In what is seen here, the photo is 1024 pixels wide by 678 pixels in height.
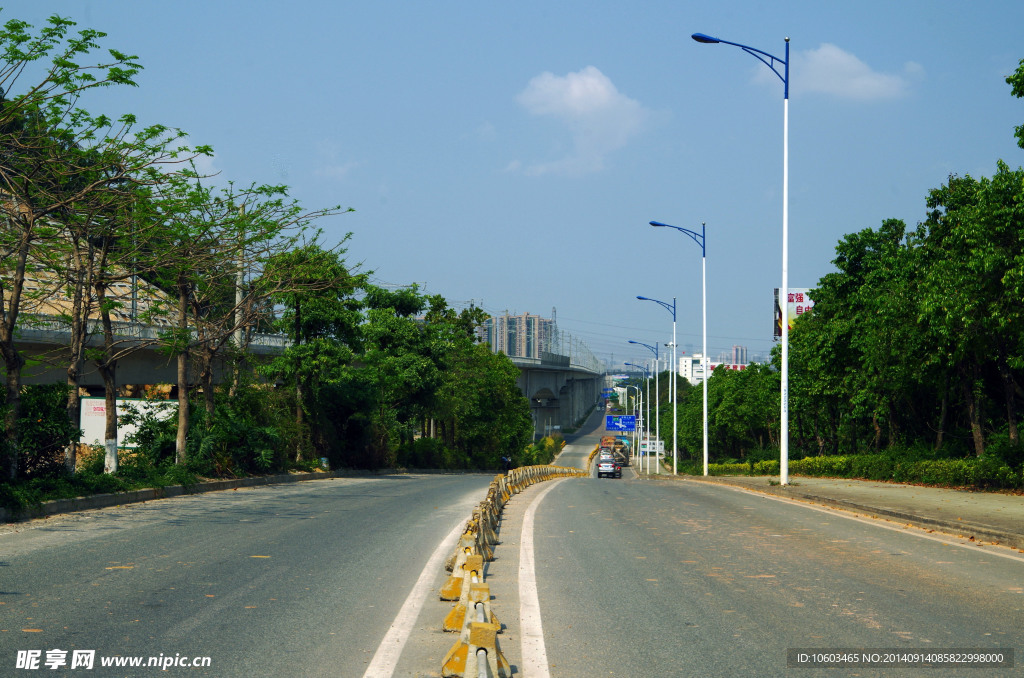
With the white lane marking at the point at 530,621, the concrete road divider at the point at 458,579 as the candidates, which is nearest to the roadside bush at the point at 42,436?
the white lane marking at the point at 530,621

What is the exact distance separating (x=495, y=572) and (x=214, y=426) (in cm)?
1660

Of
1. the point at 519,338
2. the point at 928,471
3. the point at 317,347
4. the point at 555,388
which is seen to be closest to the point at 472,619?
the point at 928,471

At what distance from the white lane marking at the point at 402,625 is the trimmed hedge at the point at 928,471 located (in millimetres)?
17097

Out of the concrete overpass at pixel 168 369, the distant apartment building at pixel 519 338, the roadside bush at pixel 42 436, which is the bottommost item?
the roadside bush at pixel 42 436

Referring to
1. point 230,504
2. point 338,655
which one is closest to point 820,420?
point 230,504

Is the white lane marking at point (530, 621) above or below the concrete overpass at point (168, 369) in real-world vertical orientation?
below

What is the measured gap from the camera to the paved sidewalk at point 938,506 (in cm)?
1305

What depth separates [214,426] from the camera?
24.3 metres

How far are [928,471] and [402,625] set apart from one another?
74.6ft

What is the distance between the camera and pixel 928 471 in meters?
25.6

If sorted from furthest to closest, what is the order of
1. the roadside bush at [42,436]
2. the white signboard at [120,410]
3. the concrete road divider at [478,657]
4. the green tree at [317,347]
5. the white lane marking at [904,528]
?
1. the green tree at [317,347]
2. the white signboard at [120,410]
3. the roadside bush at [42,436]
4. the white lane marking at [904,528]
5. the concrete road divider at [478,657]

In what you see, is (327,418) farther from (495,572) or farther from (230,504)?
(495,572)

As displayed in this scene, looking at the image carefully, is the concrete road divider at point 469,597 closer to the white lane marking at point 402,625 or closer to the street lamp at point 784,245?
the white lane marking at point 402,625

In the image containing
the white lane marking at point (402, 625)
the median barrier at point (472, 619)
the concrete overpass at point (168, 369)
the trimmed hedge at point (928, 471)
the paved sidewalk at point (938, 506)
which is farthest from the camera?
the concrete overpass at point (168, 369)
